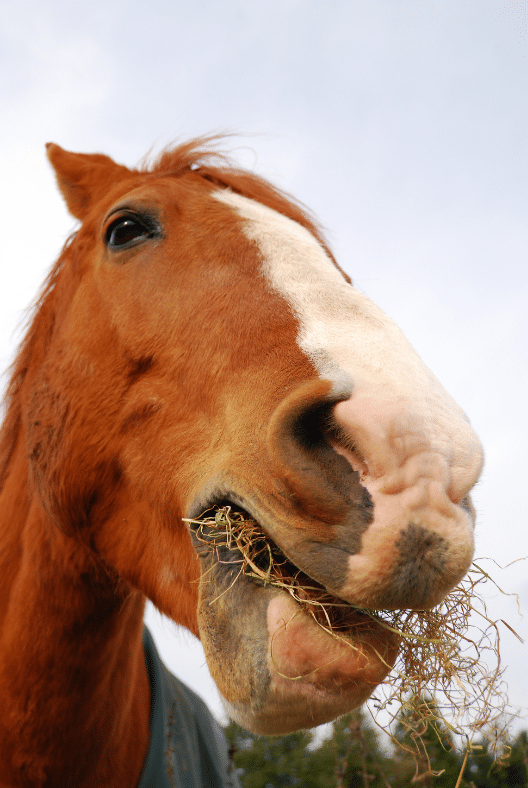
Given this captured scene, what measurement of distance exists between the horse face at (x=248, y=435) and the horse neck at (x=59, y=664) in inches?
9.7

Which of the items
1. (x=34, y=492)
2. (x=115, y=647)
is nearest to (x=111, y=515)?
(x=34, y=492)

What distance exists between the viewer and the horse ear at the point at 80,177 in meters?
2.51

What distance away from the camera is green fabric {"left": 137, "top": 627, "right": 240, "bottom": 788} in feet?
8.14

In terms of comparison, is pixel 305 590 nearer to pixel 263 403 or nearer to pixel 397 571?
pixel 397 571

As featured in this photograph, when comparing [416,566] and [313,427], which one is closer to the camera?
[416,566]

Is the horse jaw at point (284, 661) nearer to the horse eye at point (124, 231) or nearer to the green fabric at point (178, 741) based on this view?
the horse eye at point (124, 231)

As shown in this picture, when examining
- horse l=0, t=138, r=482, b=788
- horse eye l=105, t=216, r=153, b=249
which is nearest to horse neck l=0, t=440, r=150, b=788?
horse l=0, t=138, r=482, b=788

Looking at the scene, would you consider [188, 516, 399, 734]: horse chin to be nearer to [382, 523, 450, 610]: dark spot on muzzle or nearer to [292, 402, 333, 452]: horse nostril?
[382, 523, 450, 610]: dark spot on muzzle

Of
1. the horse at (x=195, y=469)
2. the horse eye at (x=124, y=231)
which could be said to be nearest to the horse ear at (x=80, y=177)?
the horse at (x=195, y=469)

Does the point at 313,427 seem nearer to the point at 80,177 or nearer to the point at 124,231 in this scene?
the point at 124,231

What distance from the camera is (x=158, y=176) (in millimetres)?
2303

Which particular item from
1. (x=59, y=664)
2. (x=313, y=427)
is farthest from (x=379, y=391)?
(x=59, y=664)

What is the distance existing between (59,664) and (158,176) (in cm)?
194

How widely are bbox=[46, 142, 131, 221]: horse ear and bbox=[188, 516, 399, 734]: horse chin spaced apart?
1.87 m
